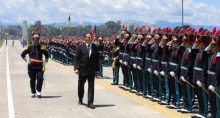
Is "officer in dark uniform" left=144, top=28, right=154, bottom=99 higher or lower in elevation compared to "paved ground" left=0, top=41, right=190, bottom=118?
higher

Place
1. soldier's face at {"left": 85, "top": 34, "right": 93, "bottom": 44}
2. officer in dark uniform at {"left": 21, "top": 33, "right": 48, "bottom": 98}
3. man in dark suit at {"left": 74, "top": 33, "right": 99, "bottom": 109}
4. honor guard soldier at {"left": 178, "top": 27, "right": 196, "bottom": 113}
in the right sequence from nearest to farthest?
honor guard soldier at {"left": 178, "top": 27, "right": 196, "bottom": 113}, man in dark suit at {"left": 74, "top": 33, "right": 99, "bottom": 109}, soldier's face at {"left": 85, "top": 34, "right": 93, "bottom": 44}, officer in dark uniform at {"left": 21, "top": 33, "right": 48, "bottom": 98}

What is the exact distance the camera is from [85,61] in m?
13.4

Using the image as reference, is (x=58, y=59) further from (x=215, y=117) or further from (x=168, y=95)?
(x=215, y=117)

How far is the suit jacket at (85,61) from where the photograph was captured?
1334 centimetres

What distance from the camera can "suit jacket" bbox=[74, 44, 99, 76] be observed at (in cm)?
1334

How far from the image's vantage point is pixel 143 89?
1548cm

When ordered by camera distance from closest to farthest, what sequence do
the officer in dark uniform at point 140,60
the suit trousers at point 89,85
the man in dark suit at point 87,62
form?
the suit trousers at point 89,85, the man in dark suit at point 87,62, the officer in dark uniform at point 140,60

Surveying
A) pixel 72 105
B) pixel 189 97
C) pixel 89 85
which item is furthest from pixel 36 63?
pixel 189 97

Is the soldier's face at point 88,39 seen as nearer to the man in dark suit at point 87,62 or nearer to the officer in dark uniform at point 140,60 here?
the man in dark suit at point 87,62

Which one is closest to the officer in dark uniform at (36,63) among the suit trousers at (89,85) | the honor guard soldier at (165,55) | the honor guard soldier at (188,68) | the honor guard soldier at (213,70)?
the suit trousers at (89,85)

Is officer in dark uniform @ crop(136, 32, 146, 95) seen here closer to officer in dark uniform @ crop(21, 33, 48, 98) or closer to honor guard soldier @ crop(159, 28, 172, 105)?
honor guard soldier @ crop(159, 28, 172, 105)

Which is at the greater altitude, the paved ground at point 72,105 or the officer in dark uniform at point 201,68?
the officer in dark uniform at point 201,68

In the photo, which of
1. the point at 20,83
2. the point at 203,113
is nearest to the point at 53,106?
the point at 203,113

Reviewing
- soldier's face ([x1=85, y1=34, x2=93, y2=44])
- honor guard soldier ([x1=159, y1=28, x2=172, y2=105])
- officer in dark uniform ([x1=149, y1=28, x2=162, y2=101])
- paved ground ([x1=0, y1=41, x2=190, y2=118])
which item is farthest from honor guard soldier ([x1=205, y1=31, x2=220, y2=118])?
soldier's face ([x1=85, y1=34, x2=93, y2=44])
